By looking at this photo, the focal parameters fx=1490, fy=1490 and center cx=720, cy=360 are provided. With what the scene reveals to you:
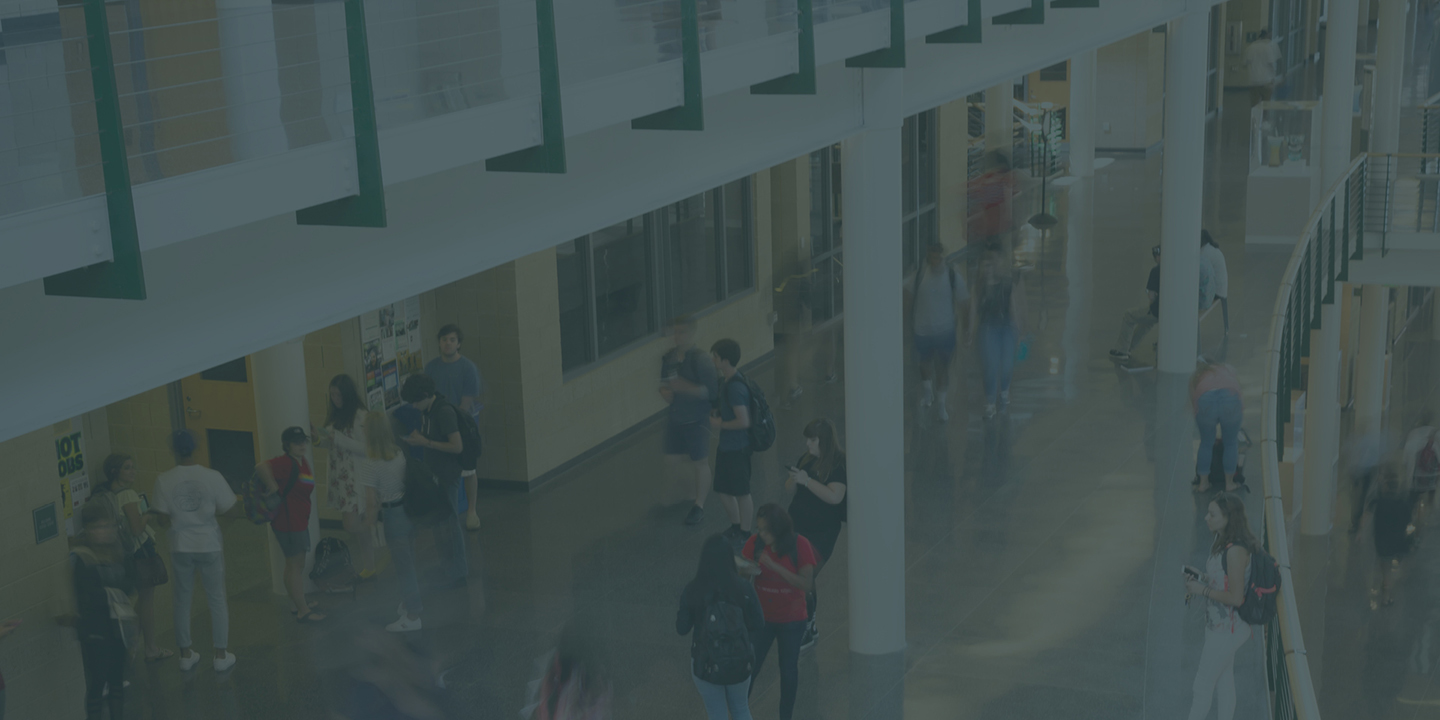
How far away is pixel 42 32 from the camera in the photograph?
156 inches

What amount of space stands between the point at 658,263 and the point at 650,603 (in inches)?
178

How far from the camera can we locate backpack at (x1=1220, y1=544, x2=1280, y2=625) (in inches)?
277

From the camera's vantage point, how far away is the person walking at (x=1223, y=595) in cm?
702

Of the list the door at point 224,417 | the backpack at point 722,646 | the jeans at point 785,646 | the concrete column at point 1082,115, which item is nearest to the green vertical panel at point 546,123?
the backpack at point 722,646

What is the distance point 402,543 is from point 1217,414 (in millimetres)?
5587

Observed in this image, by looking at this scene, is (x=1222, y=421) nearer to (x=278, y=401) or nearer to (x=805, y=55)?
(x=805, y=55)

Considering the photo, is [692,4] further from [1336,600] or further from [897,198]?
[1336,600]

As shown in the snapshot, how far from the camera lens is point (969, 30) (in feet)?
26.7

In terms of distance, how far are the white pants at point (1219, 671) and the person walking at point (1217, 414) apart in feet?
10.9

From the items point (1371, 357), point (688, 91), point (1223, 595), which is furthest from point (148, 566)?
point (1371, 357)

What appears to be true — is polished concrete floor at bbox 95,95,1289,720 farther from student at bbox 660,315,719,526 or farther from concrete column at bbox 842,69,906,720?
student at bbox 660,315,719,526

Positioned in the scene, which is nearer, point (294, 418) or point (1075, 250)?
point (294, 418)

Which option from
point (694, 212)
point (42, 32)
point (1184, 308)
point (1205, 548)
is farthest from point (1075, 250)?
point (42, 32)

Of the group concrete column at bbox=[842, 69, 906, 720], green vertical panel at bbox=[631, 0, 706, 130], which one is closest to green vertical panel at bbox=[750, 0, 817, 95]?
green vertical panel at bbox=[631, 0, 706, 130]
